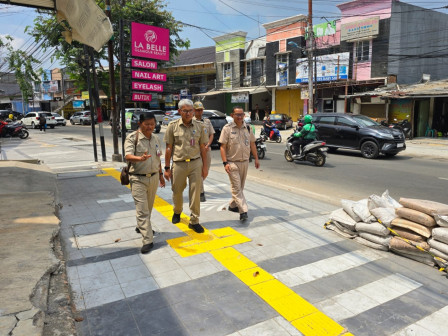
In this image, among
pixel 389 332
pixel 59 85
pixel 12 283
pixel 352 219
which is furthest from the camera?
pixel 59 85

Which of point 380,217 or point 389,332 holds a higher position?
point 380,217

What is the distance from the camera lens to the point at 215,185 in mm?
8156

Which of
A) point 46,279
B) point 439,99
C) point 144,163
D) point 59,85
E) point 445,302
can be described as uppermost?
point 59,85

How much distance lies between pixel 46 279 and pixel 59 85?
59177 millimetres

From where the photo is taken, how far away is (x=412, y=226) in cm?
409

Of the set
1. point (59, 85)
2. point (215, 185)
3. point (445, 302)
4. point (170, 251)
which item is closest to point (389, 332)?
point (445, 302)

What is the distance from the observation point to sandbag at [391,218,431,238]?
396 cm

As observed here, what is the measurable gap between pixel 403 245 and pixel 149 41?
803 centimetres

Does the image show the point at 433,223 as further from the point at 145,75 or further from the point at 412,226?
the point at 145,75

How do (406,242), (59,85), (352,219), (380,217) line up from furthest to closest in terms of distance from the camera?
(59,85)
(352,219)
(380,217)
(406,242)

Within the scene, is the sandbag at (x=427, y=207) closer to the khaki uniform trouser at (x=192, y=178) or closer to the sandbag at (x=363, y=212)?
the sandbag at (x=363, y=212)

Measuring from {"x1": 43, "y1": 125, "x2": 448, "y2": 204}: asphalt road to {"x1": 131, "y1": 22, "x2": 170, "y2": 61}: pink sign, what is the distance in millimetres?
3914

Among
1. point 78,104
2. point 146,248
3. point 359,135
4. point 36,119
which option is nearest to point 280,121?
point 359,135

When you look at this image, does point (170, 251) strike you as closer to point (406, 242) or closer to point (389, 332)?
point (389, 332)
